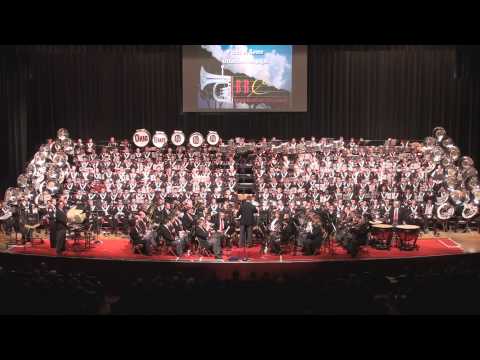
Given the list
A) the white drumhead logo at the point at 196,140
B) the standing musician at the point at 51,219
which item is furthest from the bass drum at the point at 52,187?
the white drumhead logo at the point at 196,140

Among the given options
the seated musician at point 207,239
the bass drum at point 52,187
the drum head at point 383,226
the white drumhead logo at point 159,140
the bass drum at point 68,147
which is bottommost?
the seated musician at point 207,239

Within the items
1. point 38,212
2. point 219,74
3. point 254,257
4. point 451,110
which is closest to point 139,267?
point 254,257

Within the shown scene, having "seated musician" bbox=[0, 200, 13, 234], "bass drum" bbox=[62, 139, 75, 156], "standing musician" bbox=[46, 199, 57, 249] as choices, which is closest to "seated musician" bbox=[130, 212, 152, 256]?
"standing musician" bbox=[46, 199, 57, 249]

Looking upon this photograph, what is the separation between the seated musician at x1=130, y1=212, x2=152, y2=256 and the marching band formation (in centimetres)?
2

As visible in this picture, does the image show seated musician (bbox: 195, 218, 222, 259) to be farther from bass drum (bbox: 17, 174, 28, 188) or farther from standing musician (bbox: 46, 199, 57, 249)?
bass drum (bbox: 17, 174, 28, 188)

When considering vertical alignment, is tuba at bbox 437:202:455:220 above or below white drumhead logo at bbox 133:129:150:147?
below

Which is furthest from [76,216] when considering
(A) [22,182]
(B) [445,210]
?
(B) [445,210]

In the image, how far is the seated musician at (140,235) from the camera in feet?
41.7

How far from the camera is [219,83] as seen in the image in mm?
19641

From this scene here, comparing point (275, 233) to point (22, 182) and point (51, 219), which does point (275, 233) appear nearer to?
point (51, 219)

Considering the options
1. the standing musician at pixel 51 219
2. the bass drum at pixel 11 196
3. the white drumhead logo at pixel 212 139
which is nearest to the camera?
the standing musician at pixel 51 219

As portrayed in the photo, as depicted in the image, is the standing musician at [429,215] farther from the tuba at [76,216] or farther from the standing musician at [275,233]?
the tuba at [76,216]

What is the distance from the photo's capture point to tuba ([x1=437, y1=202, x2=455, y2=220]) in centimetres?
1455

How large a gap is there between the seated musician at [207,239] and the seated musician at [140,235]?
109 cm
